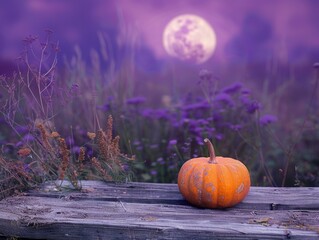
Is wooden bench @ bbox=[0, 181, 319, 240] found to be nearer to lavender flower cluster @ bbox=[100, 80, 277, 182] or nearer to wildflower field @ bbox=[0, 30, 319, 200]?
wildflower field @ bbox=[0, 30, 319, 200]

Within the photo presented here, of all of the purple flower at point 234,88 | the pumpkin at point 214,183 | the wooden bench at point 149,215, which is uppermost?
the purple flower at point 234,88

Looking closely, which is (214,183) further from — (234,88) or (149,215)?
(234,88)

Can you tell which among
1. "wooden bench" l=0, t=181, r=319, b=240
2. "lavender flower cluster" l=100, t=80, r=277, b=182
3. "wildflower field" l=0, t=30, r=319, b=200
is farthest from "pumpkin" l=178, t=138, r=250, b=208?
"lavender flower cluster" l=100, t=80, r=277, b=182

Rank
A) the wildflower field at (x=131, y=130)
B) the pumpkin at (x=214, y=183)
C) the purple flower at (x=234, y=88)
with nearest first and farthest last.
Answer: the pumpkin at (x=214, y=183) → the wildflower field at (x=131, y=130) → the purple flower at (x=234, y=88)

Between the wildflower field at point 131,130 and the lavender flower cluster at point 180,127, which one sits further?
the lavender flower cluster at point 180,127

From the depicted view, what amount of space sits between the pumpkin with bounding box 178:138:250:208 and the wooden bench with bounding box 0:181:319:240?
0.06 metres

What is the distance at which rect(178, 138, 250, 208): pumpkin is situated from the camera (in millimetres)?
2268

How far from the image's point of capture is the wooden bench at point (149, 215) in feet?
6.40

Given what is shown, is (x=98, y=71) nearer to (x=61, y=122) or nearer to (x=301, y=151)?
(x=61, y=122)

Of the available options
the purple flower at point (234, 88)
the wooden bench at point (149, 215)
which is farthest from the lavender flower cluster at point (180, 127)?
the wooden bench at point (149, 215)

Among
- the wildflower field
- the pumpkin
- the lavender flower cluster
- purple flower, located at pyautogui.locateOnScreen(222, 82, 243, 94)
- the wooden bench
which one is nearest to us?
the wooden bench

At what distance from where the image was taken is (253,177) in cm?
372

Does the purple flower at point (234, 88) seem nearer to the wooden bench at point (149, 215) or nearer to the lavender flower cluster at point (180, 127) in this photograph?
the lavender flower cluster at point (180, 127)

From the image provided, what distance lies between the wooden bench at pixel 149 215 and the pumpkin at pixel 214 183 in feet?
0.18
